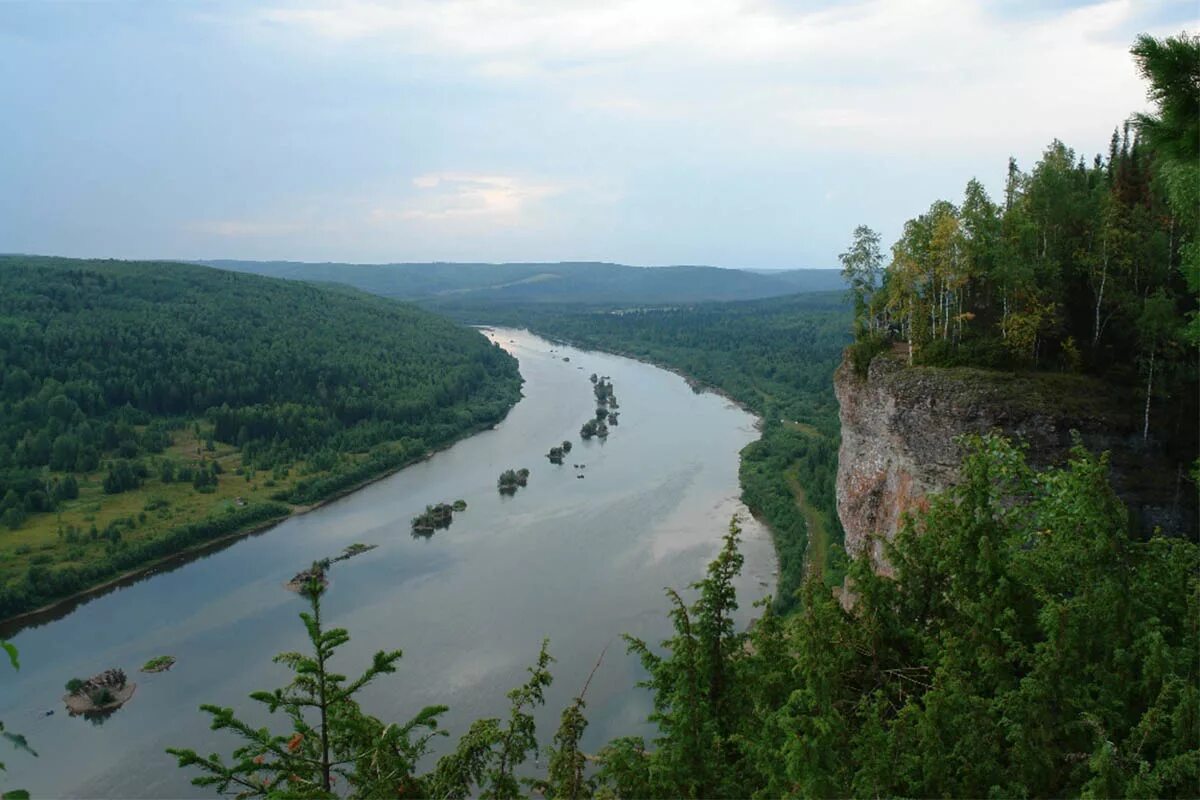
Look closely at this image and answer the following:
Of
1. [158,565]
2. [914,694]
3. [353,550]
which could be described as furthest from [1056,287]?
[158,565]

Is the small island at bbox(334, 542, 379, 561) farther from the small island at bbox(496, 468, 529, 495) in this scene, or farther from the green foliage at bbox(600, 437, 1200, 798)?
the green foliage at bbox(600, 437, 1200, 798)

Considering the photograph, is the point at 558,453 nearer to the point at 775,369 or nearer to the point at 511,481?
the point at 511,481

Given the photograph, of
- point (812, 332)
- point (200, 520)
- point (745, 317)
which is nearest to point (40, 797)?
point (200, 520)

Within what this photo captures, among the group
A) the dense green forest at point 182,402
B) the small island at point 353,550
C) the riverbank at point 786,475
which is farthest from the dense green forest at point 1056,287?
the dense green forest at point 182,402

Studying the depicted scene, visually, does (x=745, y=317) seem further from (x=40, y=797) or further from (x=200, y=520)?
(x=40, y=797)

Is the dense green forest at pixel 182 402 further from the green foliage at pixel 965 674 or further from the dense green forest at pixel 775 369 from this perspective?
the green foliage at pixel 965 674

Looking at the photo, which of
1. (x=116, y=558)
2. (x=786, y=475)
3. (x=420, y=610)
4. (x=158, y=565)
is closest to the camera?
(x=420, y=610)
